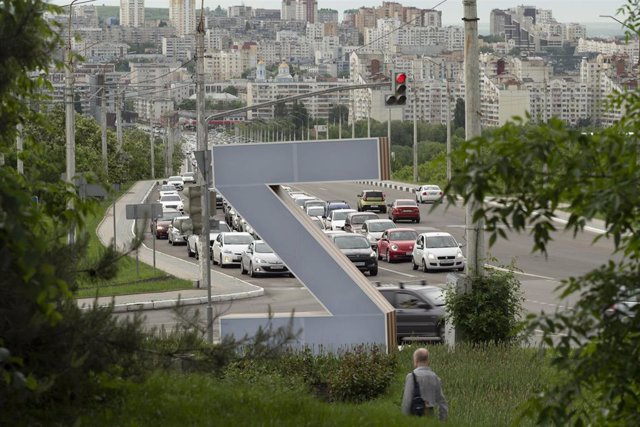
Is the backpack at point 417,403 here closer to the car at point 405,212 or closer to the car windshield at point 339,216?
the car windshield at point 339,216

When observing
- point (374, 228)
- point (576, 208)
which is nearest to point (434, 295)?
point (576, 208)

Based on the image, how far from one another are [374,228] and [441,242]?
7703 mm

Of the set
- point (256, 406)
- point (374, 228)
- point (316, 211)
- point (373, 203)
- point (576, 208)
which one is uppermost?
point (576, 208)

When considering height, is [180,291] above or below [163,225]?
above

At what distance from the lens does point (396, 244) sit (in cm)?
4659

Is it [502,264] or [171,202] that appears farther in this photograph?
[171,202]

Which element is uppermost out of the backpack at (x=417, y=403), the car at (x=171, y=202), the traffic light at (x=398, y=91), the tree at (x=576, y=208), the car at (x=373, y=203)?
the traffic light at (x=398, y=91)

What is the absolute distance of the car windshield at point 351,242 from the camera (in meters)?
42.1

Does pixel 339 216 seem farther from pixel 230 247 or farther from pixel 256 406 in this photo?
pixel 256 406

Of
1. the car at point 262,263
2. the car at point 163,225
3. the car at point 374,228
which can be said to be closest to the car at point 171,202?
the car at point 163,225

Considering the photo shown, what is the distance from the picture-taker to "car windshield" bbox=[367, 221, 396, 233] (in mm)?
50478

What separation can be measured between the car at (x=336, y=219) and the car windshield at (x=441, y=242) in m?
12.9

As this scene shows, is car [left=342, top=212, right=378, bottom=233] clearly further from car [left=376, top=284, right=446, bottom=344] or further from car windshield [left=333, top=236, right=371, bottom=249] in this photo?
car [left=376, top=284, right=446, bottom=344]

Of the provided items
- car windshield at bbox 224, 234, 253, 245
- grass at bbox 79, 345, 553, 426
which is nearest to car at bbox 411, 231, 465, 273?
car windshield at bbox 224, 234, 253, 245
